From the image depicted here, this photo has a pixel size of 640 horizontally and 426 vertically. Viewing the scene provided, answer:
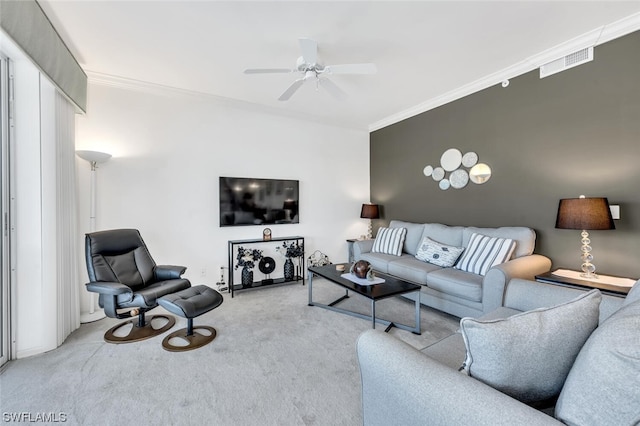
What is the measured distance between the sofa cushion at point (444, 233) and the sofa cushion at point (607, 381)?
2.79 meters

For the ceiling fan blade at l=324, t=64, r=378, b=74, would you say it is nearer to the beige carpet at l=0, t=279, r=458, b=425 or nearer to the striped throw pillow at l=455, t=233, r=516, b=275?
the striped throw pillow at l=455, t=233, r=516, b=275

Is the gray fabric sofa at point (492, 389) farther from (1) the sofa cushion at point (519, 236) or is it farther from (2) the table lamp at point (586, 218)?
(1) the sofa cushion at point (519, 236)

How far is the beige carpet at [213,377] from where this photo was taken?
63.9 inches

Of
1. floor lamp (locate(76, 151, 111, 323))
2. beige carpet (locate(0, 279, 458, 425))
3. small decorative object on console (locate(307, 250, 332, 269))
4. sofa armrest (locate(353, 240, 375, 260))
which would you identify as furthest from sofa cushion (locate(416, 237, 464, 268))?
floor lamp (locate(76, 151, 111, 323))

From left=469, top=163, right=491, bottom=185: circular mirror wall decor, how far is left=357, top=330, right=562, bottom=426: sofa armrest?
3120mm

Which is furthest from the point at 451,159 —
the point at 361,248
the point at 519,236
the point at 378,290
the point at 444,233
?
the point at 378,290

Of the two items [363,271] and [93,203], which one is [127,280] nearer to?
[93,203]

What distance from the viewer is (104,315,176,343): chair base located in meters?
2.44

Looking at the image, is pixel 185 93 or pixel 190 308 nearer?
pixel 190 308

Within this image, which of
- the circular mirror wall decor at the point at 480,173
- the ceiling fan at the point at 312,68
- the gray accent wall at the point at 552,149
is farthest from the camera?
the circular mirror wall decor at the point at 480,173

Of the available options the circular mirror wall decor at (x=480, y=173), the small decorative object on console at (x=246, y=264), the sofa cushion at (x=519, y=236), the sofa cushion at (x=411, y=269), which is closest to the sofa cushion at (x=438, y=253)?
the sofa cushion at (x=411, y=269)

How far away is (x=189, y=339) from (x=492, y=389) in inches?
94.8

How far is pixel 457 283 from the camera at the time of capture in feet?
8.98

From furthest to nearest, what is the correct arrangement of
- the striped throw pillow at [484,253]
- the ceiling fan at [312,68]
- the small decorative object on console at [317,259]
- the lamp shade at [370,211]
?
the lamp shade at [370,211], the small decorative object on console at [317,259], the striped throw pillow at [484,253], the ceiling fan at [312,68]
